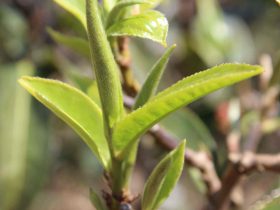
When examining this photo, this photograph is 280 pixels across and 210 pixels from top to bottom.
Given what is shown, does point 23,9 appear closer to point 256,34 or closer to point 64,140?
point 64,140

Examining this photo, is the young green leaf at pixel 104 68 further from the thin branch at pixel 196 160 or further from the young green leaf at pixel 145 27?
the thin branch at pixel 196 160

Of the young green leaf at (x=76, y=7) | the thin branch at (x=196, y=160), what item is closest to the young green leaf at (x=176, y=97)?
the young green leaf at (x=76, y=7)

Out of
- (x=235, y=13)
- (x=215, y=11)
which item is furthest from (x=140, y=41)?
(x=235, y=13)

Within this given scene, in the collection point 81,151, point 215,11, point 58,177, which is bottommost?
point 58,177

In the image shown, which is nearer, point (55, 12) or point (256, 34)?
point (55, 12)

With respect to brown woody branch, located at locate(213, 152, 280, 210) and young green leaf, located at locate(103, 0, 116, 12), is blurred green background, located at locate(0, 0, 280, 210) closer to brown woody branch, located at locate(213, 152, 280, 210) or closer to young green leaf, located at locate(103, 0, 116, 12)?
brown woody branch, located at locate(213, 152, 280, 210)
